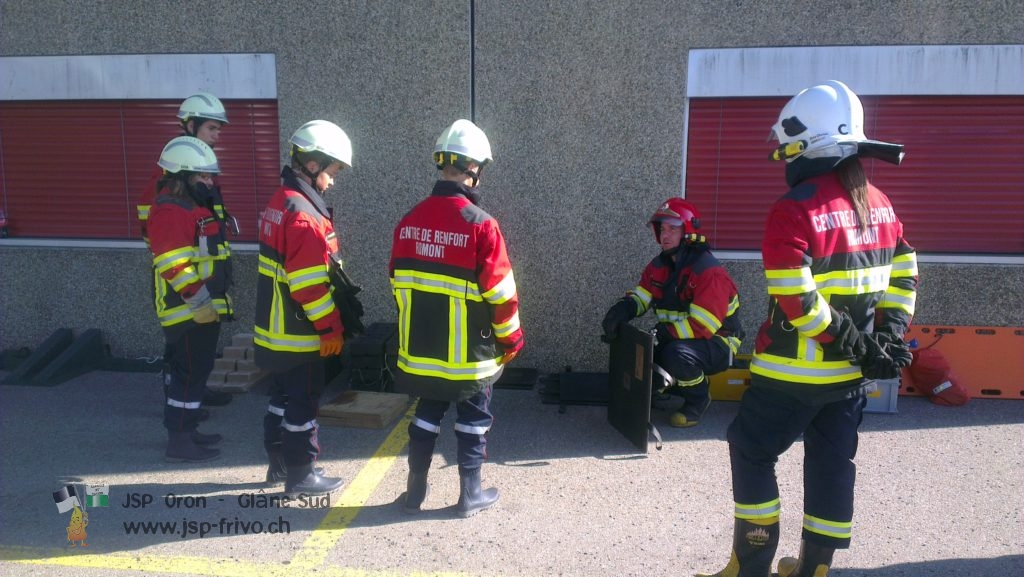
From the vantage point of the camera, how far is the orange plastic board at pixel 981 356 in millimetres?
5844

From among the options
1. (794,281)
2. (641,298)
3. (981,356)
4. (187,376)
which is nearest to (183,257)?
(187,376)

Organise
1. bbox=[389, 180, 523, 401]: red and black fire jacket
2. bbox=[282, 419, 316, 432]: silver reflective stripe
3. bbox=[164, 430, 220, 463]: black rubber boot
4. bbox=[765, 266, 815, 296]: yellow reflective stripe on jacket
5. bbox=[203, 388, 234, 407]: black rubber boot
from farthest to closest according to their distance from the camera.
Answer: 1. bbox=[203, 388, 234, 407]: black rubber boot
2. bbox=[164, 430, 220, 463]: black rubber boot
3. bbox=[282, 419, 316, 432]: silver reflective stripe
4. bbox=[389, 180, 523, 401]: red and black fire jacket
5. bbox=[765, 266, 815, 296]: yellow reflective stripe on jacket

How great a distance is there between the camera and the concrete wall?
5.92m

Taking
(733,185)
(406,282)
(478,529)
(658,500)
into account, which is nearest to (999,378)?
(733,185)

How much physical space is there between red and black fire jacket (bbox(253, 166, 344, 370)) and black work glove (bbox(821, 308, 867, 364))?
2469 mm

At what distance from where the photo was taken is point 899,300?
3.17 meters

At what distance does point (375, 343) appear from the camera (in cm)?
593

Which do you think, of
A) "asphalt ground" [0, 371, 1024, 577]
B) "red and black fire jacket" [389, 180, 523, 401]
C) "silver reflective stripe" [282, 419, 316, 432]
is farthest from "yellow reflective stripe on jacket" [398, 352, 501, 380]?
"asphalt ground" [0, 371, 1024, 577]

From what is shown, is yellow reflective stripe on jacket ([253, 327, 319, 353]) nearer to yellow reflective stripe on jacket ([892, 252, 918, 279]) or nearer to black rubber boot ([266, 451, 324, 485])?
black rubber boot ([266, 451, 324, 485])

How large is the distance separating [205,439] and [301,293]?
1.77 m

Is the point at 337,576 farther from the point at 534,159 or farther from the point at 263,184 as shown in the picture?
the point at 263,184

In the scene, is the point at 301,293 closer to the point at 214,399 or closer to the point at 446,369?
the point at 446,369

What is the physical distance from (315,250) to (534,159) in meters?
2.84

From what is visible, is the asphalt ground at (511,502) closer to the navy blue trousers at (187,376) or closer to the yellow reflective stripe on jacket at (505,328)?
the navy blue trousers at (187,376)
